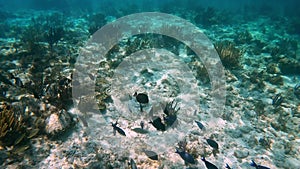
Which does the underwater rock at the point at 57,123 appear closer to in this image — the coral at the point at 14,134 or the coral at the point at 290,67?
the coral at the point at 14,134

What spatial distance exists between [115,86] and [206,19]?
14187 mm

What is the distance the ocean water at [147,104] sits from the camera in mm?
5320

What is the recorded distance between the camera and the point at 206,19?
19.3 meters

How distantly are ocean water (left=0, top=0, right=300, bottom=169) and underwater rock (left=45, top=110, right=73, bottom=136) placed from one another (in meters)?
0.03

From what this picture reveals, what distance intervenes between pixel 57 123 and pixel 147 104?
305cm

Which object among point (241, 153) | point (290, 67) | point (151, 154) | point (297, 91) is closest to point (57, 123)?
point (151, 154)

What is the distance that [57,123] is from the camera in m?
5.59

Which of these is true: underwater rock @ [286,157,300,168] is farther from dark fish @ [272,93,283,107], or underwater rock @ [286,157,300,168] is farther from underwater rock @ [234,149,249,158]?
dark fish @ [272,93,283,107]

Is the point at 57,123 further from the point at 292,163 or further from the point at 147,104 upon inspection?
the point at 292,163

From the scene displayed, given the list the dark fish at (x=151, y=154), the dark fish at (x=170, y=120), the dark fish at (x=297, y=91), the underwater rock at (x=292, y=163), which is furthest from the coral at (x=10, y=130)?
the dark fish at (x=297, y=91)

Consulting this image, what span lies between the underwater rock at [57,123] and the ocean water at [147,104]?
3 centimetres

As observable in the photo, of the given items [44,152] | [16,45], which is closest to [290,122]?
→ [44,152]

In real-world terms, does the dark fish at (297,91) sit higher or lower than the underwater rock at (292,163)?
higher

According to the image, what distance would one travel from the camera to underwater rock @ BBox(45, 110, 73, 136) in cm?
550
